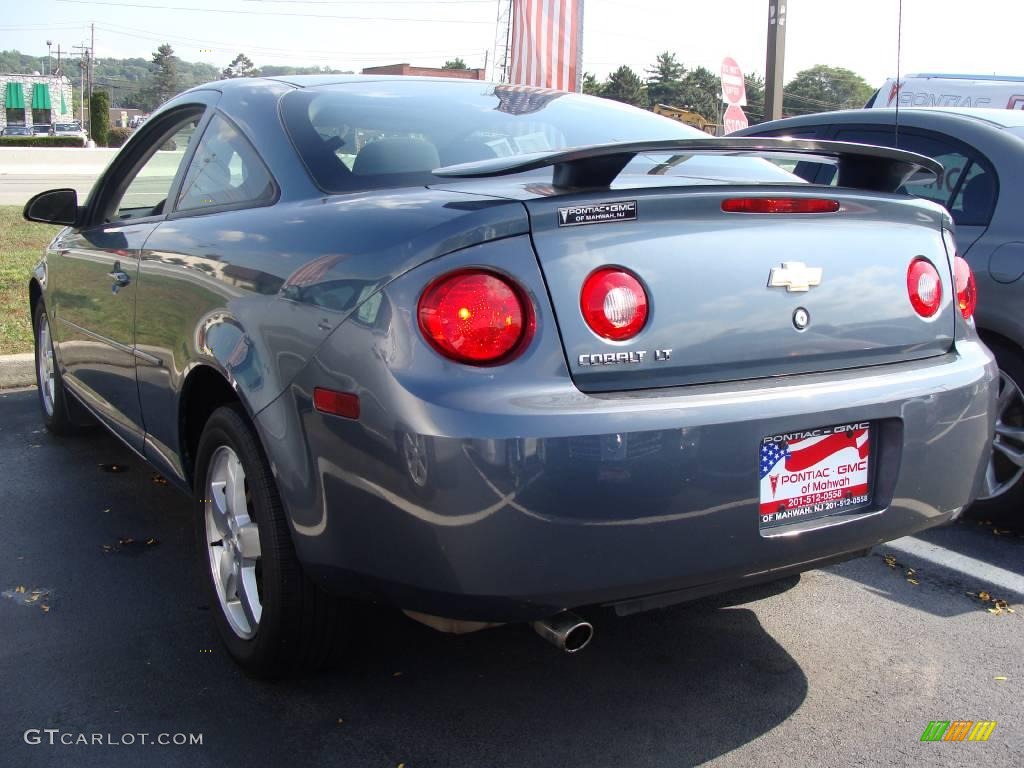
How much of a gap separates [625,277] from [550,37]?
451 inches

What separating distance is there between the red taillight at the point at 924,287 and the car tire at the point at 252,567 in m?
1.65

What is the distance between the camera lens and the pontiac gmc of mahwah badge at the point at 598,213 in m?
2.29

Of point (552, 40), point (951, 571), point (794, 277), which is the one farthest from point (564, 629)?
point (552, 40)

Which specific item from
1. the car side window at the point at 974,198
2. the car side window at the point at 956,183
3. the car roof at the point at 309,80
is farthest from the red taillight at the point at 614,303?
the car side window at the point at 974,198

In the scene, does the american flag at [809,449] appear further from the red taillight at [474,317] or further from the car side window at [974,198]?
the car side window at [974,198]

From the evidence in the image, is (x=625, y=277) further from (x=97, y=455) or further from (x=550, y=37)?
(x=550, y=37)

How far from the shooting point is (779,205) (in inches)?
98.7

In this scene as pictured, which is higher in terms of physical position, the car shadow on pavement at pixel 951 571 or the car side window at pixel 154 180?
the car side window at pixel 154 180

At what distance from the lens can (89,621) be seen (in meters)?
3.28

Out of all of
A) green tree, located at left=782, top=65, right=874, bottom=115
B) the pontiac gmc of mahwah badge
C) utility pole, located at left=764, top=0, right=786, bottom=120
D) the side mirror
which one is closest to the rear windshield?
the pontiac gmc of mahwah badge

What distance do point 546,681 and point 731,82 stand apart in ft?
45.8

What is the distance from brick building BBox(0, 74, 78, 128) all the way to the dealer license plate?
307 ft

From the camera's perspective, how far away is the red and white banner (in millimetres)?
13000

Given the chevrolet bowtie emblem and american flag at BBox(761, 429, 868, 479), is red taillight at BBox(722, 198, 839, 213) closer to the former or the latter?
the chevrolet bowtie emblem
